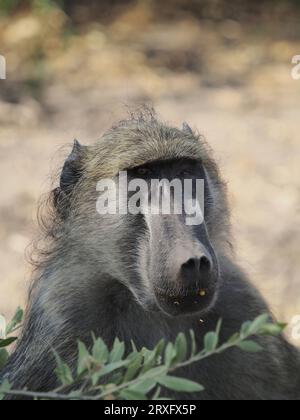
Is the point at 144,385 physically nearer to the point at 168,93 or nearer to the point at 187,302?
the point at 187,302

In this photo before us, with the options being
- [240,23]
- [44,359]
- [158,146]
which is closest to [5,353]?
[44,359]

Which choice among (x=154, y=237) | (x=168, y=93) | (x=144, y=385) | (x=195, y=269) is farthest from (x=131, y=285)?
(x=168, y=93)

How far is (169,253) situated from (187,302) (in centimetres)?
17

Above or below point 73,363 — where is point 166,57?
above

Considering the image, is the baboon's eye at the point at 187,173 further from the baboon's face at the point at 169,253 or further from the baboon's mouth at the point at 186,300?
the baboon's mouth at the point at 186,300

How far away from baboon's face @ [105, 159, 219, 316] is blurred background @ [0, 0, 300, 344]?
2788 mm

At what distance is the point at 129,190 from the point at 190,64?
282 inches

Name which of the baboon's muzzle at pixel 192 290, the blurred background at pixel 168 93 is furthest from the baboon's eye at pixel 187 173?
the blurred background at pixel 168 93

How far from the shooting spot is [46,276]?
12.4ft
